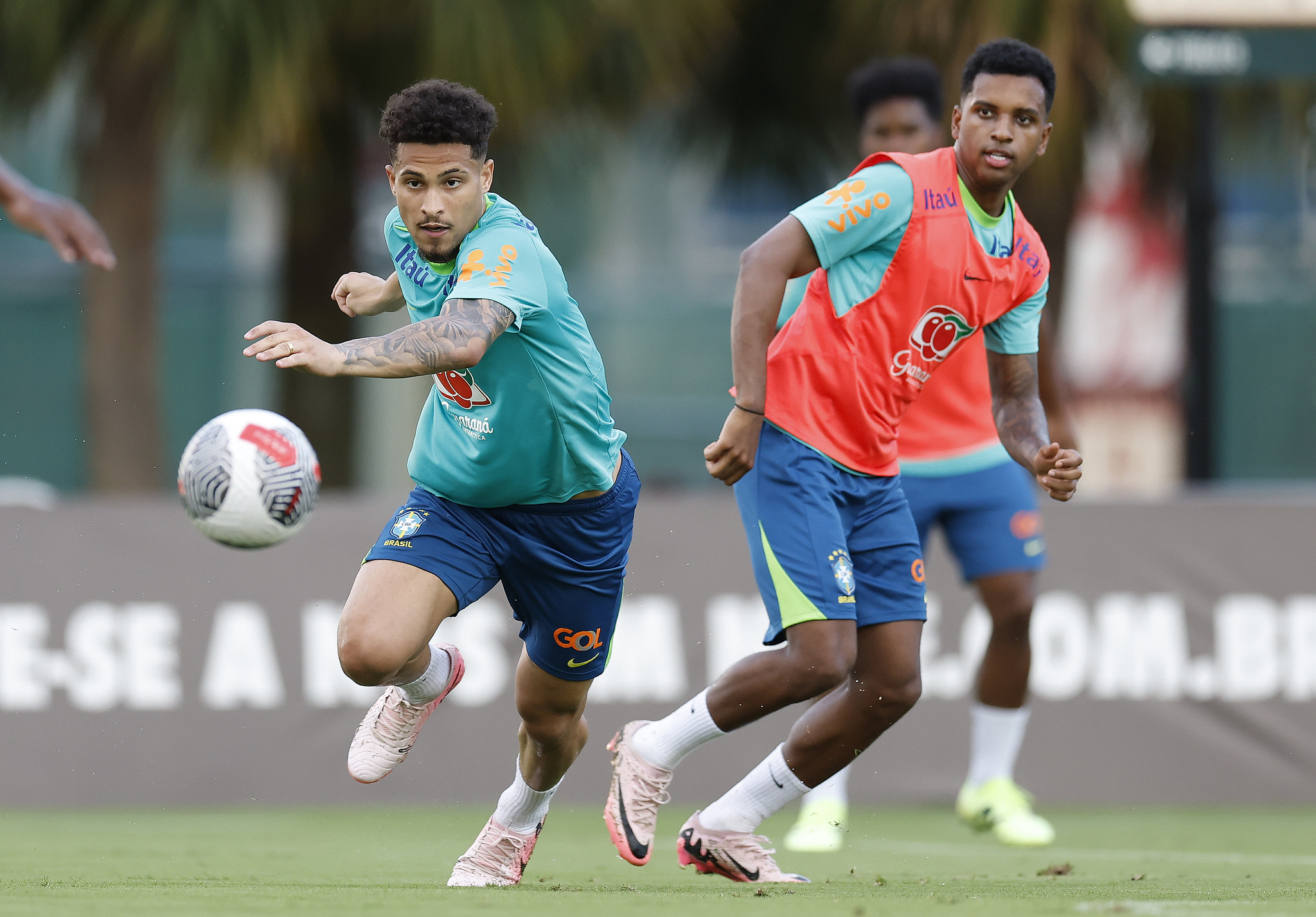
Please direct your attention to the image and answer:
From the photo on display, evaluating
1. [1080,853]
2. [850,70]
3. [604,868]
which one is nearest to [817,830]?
[1080,853]

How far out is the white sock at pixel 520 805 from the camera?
18.3 ft

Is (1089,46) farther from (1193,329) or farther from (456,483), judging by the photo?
(456,483)

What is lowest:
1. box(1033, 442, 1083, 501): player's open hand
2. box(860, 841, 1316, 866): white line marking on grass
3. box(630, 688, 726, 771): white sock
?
box(860, 841, 1316, 866): white line marking on grass

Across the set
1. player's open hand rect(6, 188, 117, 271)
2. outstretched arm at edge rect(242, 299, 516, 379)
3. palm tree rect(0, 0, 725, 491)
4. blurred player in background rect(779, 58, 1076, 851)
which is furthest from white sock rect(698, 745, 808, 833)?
palm tree rect(0, 0, 725, 491)

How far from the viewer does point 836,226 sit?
5371 mm

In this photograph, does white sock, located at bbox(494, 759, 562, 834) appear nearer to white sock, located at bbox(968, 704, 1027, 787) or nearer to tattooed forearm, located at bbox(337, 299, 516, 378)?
tattooed forearm, located at bbox(337, 299, 516, 378)

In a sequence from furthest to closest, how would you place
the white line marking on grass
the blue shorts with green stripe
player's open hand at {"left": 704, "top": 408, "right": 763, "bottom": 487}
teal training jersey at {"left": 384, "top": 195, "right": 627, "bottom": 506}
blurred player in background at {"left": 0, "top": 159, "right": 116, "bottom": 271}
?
the white line marking on grass < blurred player in background at {"left": 0, "top": 159, "right": 116, "bottom": 271} < the blue shorts with green stripe < player's open hand at {"left": 704, "top": 408, "right": 763, "bottom": 487} < teal training jersey at {"left": 384, "top": 195, "right": 627, "bottom": 506}

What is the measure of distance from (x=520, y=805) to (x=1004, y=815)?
2.57m

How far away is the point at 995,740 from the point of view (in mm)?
7426

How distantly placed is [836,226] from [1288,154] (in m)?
8.65

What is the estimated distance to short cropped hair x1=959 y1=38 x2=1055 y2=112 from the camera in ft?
17.8

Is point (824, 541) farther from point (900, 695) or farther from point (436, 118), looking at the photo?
point (436, 118)

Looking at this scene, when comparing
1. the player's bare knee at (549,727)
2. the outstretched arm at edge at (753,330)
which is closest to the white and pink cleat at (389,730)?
the player's bare knee at (549,727)

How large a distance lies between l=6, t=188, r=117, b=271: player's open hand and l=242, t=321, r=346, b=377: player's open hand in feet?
6.30
